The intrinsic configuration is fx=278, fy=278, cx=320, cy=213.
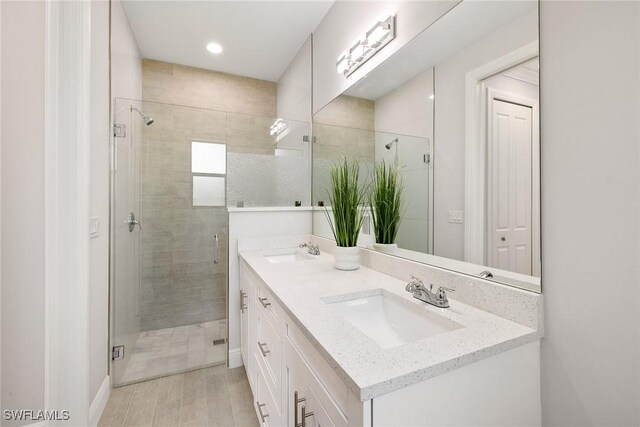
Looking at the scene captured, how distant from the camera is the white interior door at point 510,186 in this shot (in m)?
0.88

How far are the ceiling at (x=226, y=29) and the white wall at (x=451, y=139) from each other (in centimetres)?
154

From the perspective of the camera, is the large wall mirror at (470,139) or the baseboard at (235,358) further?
the baseboard at (235,358)

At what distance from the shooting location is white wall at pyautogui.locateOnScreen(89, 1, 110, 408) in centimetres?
156

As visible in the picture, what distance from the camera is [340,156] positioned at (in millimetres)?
1950

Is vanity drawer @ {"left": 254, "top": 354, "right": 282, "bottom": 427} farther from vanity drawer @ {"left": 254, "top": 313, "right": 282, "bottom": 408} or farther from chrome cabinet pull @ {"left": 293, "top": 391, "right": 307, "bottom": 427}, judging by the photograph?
chrome cabinet pull @ {"left": 293, "top": 391, "right": 307, "bottom": 427}

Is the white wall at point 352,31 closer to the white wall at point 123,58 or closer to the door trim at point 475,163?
the door trim at point 475,163

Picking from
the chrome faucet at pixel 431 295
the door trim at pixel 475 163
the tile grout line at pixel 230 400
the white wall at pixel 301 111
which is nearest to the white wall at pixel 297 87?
the white wall at pixel 301 111

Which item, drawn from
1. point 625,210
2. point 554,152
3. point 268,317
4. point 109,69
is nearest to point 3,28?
point 109,69

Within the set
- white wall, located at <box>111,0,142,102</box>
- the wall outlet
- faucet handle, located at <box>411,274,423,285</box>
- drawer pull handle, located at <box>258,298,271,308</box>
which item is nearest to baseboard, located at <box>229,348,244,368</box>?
drawer pull handle, located at <box>258,298,271,308</box>

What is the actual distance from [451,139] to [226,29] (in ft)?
7.49

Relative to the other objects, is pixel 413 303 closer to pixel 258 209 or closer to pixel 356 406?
pixel 356 406

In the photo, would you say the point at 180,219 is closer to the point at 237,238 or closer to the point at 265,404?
the point at 237,238

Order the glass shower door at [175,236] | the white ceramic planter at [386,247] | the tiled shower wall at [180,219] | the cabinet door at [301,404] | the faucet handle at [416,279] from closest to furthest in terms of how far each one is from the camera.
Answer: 1. the cabinet door at [301,404]
2. the faucet handle at [416,279]
3. the white ceramic planter at [386,247]
4. the glass shower door at [175,236]
5. the tiled shower wall at [180,219]

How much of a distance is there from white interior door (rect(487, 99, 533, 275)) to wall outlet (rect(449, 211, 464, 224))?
12 centimetres
